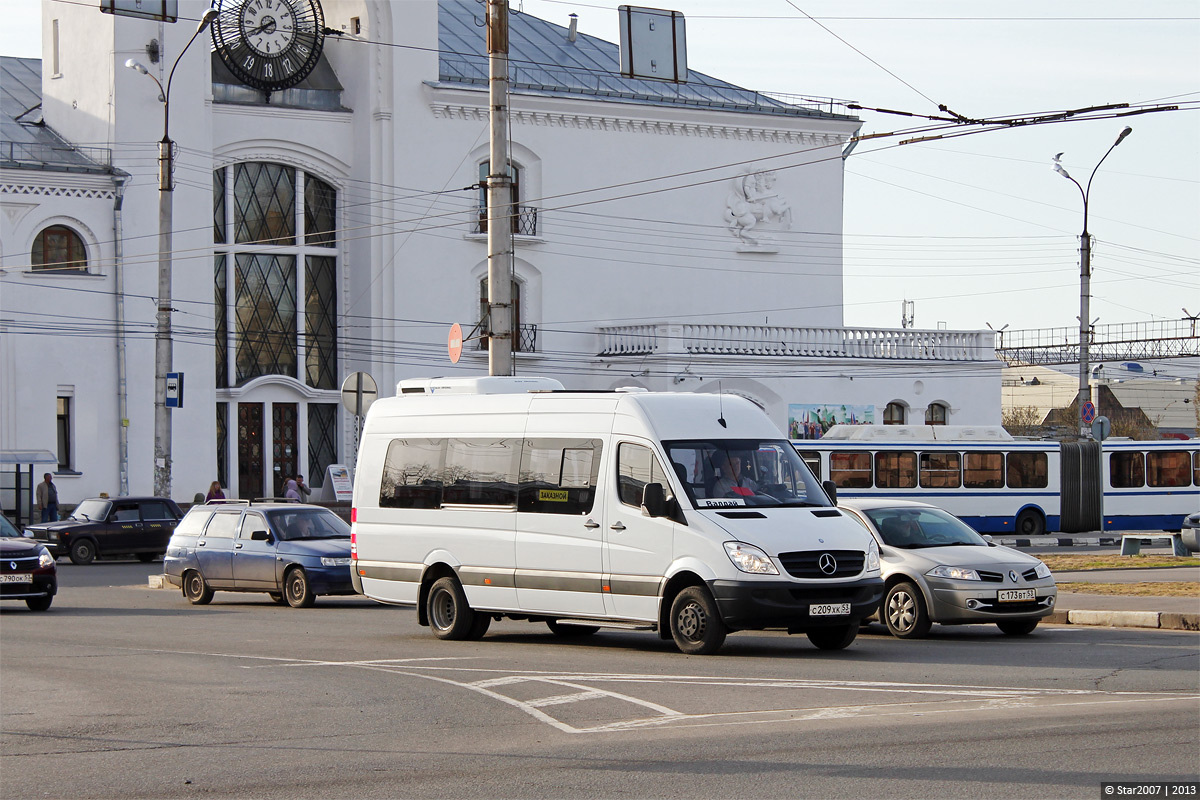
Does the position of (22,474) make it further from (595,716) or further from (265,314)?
(595,716)

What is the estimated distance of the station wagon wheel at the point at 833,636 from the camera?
14617mm

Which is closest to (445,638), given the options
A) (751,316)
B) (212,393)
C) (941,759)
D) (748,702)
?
(748,702)

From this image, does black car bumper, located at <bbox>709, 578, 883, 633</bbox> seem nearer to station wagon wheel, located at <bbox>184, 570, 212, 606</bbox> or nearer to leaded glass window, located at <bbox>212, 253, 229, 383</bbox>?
station wagon wheel, located at <bbox>184, 570, 212, 606</bbox>

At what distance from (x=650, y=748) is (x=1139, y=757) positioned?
2.91 metres

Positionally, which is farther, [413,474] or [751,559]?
[413,474]

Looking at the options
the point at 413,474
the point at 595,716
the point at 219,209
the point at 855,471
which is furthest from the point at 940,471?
the point at 595,716

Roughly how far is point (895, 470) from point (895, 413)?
11270 millimetres

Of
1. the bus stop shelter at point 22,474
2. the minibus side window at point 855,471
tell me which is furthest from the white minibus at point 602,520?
the bus stop shelter at point 22,474

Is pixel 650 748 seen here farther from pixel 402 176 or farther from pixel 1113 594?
pixel 402 176

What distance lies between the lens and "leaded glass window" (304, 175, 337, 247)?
44.8 metres

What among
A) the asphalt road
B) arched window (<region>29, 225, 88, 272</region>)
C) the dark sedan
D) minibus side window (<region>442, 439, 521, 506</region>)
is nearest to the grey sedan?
the asphalt road

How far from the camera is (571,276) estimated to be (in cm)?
4762

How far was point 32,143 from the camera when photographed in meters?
41.2

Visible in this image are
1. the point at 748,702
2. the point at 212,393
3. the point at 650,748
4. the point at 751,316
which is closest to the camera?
the point at 650,748
